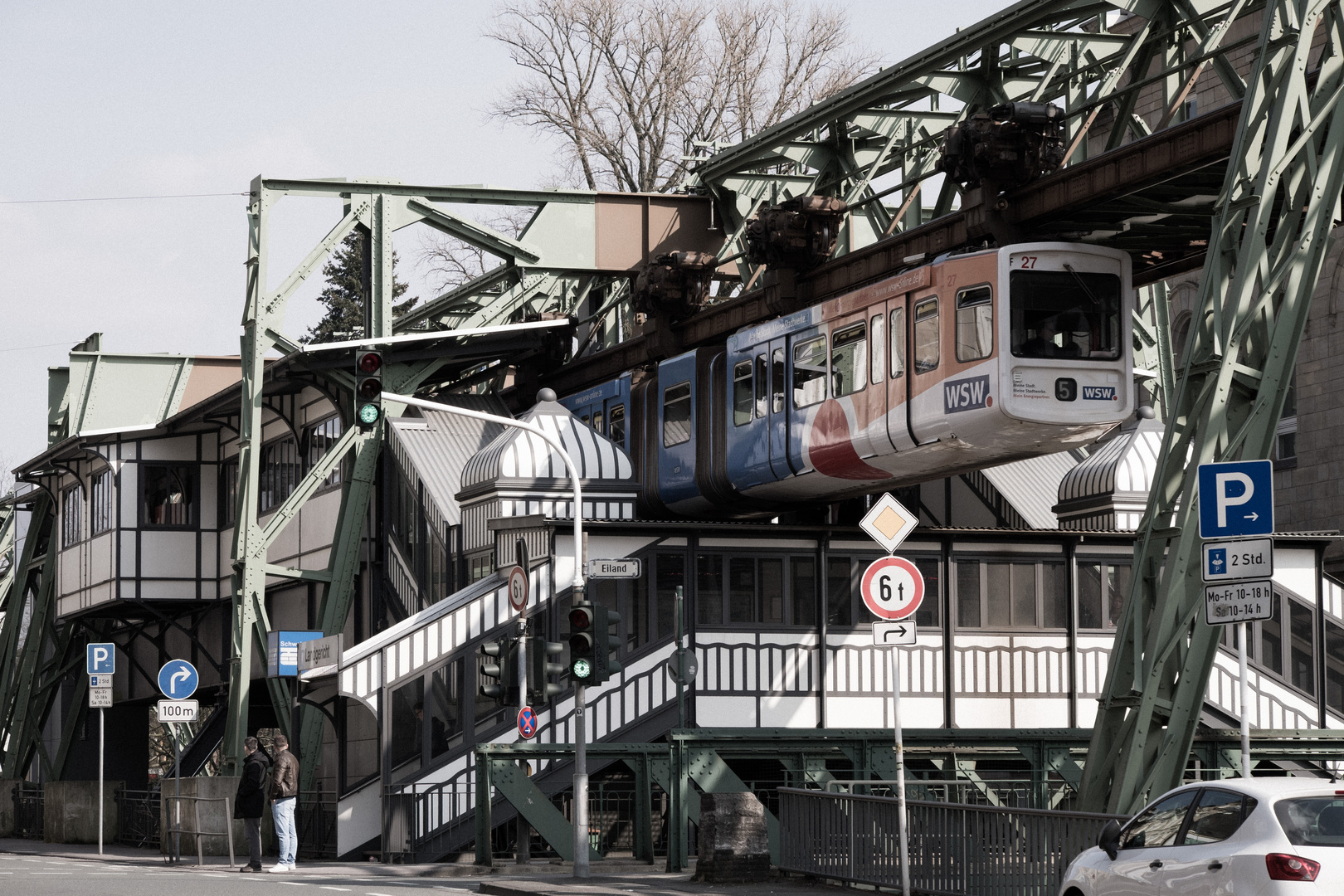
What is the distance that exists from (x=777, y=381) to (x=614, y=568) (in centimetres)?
703

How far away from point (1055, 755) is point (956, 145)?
25.0ft

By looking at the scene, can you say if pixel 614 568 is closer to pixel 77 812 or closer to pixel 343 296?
pixel 77 812

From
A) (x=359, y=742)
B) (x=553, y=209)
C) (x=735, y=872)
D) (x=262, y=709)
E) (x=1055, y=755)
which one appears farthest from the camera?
(x=262, y=709)

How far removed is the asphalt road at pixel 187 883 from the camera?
66.3 ft

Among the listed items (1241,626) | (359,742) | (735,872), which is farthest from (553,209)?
(1241,626)

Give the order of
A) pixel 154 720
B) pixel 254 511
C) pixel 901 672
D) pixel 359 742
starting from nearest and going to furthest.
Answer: pixel 901 672 → pixel 254 511 → pixel 359 742 → pixel 154 720

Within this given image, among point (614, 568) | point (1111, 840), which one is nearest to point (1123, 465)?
point (614, 568)

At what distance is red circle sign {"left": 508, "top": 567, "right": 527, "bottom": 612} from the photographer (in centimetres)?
2264

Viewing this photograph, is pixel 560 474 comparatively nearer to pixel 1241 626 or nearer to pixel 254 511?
pixel 254 511

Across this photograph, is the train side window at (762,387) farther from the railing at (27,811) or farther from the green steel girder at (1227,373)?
the railing at (27,811)

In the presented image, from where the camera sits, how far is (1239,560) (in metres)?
14.2

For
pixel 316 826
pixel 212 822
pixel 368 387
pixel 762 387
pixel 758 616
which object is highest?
pixel 762 387

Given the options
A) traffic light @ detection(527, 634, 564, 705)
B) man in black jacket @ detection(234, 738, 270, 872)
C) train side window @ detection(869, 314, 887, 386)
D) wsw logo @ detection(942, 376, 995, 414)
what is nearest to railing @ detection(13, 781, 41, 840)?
man in black jacket @ detection(234, 738, 270, 872)

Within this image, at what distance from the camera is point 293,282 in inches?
1324
